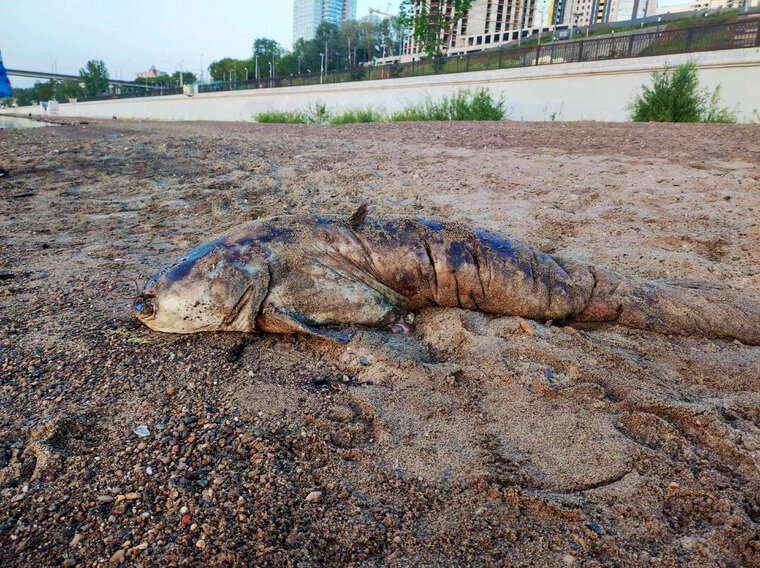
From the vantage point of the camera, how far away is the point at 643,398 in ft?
8.18

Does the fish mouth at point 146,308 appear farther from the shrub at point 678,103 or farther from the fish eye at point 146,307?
the shrub at point 678,103

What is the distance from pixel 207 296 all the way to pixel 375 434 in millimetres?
1411

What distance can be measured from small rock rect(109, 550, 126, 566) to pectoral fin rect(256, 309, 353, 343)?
1.56 m

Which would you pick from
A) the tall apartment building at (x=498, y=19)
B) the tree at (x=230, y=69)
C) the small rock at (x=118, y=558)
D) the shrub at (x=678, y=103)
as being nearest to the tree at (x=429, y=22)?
the shrub at (x=678, y=103)

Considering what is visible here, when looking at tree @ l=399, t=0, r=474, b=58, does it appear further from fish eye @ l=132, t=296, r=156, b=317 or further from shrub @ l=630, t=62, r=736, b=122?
fish eye @ l=132, t=296, r=156, b=317

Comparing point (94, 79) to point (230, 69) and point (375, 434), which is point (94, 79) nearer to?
point (230, 69)

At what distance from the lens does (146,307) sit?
3.14 m

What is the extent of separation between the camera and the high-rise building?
169000 mm

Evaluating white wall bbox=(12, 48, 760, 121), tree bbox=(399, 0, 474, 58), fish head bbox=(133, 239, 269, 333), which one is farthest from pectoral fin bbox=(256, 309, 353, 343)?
tree bbox=(399, 0, 474, 58)

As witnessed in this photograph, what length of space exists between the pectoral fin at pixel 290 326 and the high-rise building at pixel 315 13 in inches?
7072

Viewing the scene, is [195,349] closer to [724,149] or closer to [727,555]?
[727,555]

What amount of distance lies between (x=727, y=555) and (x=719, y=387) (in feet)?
4.24

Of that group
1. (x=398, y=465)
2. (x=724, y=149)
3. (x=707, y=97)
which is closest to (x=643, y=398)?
(x=398, y=465)

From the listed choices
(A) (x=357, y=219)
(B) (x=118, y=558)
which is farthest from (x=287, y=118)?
(B) (x=118, y=558)
